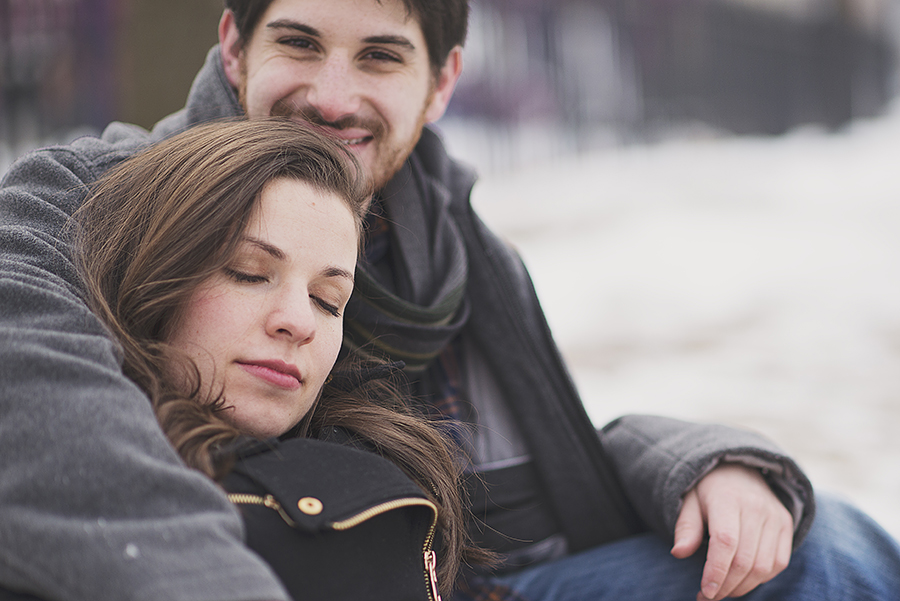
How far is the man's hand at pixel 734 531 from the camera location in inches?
50.1

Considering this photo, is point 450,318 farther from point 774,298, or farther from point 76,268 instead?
point 774,298

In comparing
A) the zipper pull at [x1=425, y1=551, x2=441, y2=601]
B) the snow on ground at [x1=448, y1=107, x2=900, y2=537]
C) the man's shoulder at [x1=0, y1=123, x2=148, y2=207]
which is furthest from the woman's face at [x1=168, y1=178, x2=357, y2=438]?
the snow on ground at [x1=448, y1=107, x2=900, y2=537]

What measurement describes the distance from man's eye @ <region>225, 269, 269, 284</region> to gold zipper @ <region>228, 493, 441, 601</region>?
0.29 meters

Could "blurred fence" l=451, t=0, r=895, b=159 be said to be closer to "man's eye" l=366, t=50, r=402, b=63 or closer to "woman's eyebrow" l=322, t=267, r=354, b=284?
"man's eye" l=366, t=50, r=402, b=63

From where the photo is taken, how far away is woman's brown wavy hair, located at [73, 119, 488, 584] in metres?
0.95

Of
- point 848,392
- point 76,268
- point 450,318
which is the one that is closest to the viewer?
point 76,268

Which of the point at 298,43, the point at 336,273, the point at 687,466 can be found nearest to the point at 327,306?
the point at 336,273

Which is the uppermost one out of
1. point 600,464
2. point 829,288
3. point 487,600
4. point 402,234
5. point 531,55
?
point 531,55

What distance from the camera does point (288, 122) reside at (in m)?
1.24

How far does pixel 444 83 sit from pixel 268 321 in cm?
98

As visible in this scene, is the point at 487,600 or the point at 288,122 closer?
the point at 288,122

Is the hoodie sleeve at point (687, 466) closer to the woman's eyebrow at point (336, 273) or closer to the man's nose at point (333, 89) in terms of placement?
the woman's eyebrow at point (336, 273)

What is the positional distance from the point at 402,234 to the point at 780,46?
12.0 meters

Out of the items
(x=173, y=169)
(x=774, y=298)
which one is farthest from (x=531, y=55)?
(x=173, y=169)
